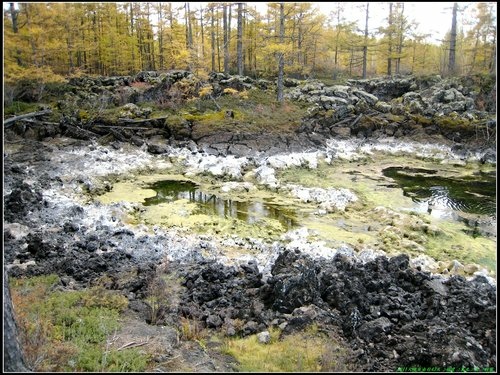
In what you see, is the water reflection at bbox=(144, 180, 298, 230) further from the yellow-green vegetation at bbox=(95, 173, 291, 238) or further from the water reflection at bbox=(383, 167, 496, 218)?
the water reflection at bbox=(383, 167, 496, 218)

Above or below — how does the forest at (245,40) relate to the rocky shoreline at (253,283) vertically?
above

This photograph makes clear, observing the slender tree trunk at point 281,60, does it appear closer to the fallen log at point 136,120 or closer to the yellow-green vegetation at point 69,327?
the fallen log at point 136,120

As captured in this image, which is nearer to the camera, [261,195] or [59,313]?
[59,313]

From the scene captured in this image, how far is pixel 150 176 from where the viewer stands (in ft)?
51.4

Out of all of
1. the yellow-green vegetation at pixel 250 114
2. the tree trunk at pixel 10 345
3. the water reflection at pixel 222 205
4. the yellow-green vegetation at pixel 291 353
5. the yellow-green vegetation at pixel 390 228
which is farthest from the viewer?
the yellow-green vegetation at pixel 250 114

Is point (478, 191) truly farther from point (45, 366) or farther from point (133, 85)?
point (133, 85)

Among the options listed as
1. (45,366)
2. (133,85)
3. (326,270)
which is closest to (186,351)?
(45,366)

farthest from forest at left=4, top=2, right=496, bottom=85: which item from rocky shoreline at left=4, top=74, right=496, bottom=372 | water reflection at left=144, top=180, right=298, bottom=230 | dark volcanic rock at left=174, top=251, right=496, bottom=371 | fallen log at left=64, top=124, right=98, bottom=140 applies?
dark volcanic rock at left=174, top=251, right=496, bottom=371

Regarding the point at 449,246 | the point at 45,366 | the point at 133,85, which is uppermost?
the point at 133,85

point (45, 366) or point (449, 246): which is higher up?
point (45, 366)

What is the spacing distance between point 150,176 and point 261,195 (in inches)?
202

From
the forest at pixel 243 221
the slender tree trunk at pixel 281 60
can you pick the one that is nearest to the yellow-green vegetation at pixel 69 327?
the forest at pixel 243 221

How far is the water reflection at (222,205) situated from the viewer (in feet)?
38.4

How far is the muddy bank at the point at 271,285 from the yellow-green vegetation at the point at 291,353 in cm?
19
